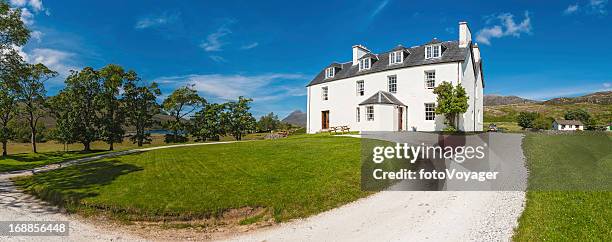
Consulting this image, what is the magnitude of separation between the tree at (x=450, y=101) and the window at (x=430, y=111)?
1753mm

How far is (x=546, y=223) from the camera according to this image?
8109 mm

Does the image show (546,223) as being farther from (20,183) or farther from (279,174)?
(20,183)

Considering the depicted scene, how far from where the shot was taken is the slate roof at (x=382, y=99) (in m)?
31.1

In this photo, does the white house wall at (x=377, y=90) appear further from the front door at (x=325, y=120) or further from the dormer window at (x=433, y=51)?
the dormer window at (x=433, y=51)

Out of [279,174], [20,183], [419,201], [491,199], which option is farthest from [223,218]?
[20,183]

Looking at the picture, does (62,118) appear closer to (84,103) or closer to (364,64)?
(84,103)

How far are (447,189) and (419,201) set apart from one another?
1.99 metres

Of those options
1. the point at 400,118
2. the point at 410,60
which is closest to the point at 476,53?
the point at 410,60

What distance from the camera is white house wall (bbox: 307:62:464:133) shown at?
3005 centimetres

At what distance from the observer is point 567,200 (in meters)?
10.0

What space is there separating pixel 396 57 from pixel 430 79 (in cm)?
494

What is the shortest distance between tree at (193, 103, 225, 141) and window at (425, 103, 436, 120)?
1181 inches

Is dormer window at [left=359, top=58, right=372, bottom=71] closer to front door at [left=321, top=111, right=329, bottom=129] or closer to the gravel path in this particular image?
front door at [left=321, top=111, right=329, bottom=129]

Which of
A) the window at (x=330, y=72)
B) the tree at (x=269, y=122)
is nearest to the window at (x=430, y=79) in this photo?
the window at (x=330, y=72)
